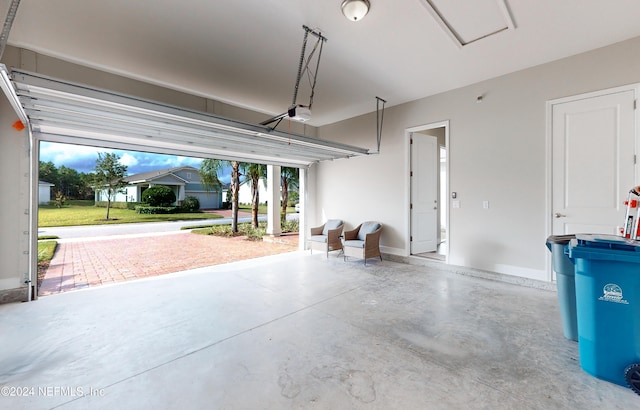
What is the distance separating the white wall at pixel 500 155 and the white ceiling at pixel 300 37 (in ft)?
0.89

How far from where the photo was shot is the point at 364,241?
17.4 feet

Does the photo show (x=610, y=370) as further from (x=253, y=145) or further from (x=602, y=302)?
(x=253, y=145)

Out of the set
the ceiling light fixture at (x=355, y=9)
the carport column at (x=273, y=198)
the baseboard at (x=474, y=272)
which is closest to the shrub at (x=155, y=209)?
the carport column at (x=273, y=198)

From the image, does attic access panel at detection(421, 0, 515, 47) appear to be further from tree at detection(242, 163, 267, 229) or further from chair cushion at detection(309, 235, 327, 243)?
tree at detection(242, 163, 267, 229)

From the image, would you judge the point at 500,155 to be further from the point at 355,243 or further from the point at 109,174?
the point at 109,174

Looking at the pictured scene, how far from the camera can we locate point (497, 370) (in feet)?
6.63

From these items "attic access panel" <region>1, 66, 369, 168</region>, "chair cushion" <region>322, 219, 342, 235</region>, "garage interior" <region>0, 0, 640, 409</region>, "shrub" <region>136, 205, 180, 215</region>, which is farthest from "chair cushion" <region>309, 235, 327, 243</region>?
"shrub" <region>136, 205, 180, 215</region>

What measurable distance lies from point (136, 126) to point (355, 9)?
3118 millimetres

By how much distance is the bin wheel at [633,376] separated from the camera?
175 cm

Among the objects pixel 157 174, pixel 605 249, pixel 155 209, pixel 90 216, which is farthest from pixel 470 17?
pixel 157 174

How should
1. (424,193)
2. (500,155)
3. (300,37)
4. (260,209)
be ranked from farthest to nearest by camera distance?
(260,209)
(424,193)
(500,155)
(300,37)

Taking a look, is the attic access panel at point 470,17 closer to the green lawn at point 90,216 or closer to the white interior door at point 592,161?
the white interior door at point 592,161

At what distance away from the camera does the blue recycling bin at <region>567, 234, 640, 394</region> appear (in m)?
1.79

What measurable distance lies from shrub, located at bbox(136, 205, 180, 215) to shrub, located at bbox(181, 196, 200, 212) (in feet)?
1.23
